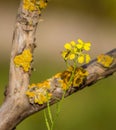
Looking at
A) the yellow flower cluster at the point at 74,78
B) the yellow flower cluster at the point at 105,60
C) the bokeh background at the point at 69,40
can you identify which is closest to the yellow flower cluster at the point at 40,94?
the yellow flower cluster at the point at 74,78

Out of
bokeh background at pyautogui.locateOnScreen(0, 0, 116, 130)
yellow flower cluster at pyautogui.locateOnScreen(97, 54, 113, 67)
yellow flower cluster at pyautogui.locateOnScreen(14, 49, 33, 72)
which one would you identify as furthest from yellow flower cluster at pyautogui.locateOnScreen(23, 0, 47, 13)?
bokeh background at pyautogui.locateOnScreen(0, 0, 116, 130)

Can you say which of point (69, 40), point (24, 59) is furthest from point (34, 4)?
point (69, 40)

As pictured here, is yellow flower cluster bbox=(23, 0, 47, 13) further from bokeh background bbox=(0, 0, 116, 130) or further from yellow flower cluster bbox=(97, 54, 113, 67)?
bokeh background bbox=(0, 0, 116, 130)

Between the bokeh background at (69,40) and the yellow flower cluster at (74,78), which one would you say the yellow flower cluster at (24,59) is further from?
the bokeh background at (69,40)

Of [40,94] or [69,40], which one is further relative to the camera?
[69,40]

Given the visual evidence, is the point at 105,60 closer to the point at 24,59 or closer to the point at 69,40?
the point at 24,59

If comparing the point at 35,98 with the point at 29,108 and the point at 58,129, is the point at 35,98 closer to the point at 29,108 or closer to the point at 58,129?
the point at 29,108

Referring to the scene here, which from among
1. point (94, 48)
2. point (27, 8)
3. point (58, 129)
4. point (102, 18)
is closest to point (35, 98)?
point (27, 8)
